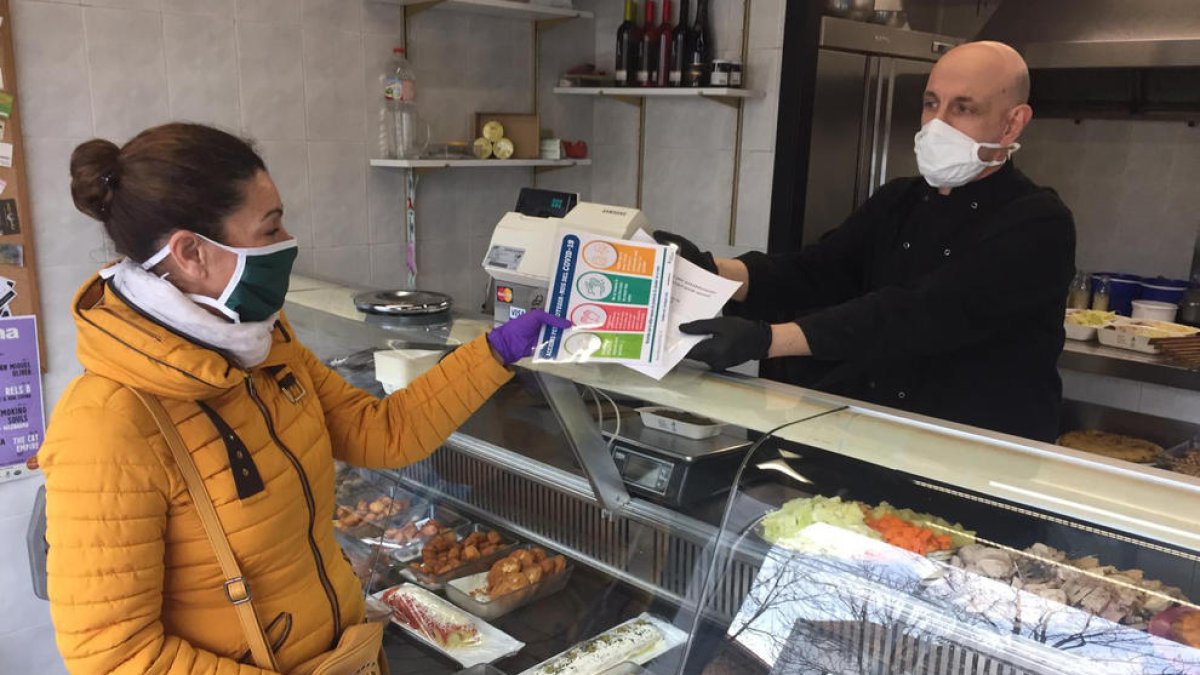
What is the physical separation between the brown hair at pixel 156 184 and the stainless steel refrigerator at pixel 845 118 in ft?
9.52

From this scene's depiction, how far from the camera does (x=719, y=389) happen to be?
5.32 ft

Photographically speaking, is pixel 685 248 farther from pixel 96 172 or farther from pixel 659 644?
pixel 96 172

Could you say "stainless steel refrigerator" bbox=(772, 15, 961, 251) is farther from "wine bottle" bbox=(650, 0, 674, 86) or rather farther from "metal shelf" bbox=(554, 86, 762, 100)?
"wine bottle" bbox=(650, 0, 674, 86)

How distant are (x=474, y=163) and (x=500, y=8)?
66cm

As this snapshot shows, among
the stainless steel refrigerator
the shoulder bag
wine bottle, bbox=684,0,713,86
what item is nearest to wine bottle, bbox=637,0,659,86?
wine bottle, bbox=684,0,713,86

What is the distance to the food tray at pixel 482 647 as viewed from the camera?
1829 mm

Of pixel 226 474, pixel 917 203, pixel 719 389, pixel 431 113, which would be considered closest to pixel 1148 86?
pixel 917 203

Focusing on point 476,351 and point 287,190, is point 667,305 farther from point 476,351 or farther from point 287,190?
point 287,190

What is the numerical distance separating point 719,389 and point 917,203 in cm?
97

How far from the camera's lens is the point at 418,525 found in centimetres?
232

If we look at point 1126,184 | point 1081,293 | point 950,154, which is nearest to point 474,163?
point 950,154

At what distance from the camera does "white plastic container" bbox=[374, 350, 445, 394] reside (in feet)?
6.48

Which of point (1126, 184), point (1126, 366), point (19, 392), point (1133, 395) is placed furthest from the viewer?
point (1126, 184)

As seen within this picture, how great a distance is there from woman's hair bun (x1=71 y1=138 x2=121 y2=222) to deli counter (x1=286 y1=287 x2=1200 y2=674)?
77 cm
